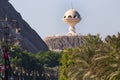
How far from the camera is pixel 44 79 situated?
6211 inches

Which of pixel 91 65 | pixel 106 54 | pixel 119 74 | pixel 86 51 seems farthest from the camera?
pixel 86 51

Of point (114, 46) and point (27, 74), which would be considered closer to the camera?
point (114, 46)

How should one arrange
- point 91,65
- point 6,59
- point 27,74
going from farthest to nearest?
point 27,74 → point 91,65 → point 6,59

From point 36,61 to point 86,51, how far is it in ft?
214

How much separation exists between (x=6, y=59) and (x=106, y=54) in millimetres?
26475

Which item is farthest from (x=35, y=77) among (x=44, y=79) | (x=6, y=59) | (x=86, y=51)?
(x=6, y=59)

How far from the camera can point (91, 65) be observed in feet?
285

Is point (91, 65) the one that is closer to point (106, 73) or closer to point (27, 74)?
point (106, 73)

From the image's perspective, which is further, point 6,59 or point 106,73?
point 106,73

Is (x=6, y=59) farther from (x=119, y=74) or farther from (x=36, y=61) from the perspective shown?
(x=36, y=61)

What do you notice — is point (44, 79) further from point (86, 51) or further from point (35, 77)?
point (86, 51)

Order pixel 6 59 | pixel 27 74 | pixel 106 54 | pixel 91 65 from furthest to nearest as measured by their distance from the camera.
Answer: pixel 27 74 → pixel 91 65 → pixel 106 54 → pixel 6 59

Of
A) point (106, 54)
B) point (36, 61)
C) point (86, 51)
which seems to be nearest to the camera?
point (106, 54)

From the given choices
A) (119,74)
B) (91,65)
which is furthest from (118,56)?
(91,65)
